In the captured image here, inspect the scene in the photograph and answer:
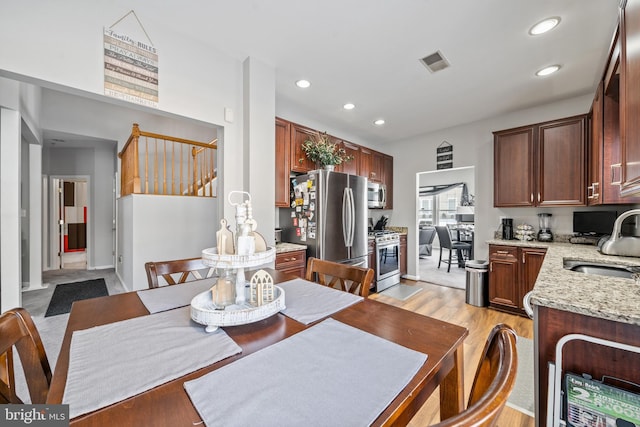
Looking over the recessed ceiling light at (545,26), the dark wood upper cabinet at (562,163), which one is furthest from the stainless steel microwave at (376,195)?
the recessed ceiling light at (545,26)

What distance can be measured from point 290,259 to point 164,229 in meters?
1.65

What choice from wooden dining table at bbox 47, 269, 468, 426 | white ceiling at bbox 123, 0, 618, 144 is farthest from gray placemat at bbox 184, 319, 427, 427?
white ceiling at bbox 123, 0, 618, 144

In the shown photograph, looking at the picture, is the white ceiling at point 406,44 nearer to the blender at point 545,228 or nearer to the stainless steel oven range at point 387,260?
the blender at point 545,228

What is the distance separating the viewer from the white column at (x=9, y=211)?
101 inches

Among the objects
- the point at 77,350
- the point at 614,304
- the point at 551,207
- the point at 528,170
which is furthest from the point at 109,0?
the point at 551,207

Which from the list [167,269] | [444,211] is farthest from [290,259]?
[444,211]

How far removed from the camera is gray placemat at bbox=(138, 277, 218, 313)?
1141mm

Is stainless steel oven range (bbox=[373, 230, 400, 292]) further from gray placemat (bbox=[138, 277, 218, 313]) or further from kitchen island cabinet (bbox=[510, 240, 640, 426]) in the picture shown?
gray placemat (bbox=[138, 277, 218, 313])

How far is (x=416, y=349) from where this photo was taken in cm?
80

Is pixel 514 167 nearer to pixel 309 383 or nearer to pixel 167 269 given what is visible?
pixel 309 383

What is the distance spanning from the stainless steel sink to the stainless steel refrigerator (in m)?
2.11

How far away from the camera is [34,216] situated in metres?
3.94

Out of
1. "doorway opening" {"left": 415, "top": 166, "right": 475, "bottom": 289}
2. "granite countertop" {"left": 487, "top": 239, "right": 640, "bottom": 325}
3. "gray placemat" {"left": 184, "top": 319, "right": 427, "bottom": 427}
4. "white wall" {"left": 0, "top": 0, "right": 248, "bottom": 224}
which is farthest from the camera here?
"doorway opening" {"left": 415, "top": 166, "right": 475, "bottom": 289}

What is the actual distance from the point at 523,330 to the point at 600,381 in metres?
2.07
